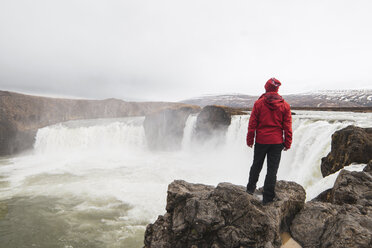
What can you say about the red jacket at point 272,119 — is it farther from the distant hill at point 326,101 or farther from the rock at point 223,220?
the distant hill at point 326,101

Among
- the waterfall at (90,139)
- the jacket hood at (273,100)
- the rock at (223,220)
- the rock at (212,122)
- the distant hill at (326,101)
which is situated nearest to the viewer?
the rock at (223,220)

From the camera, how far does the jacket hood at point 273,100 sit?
164 inches

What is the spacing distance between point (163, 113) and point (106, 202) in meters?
22.6

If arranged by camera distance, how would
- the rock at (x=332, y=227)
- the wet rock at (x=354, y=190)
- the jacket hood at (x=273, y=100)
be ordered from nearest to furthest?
the rock at (x=332, y=227), the jacket hood at (x=273, y=100), the wet rock at (x=354, y=190)

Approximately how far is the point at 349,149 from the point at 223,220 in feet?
26.0

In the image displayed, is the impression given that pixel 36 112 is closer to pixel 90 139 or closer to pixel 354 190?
pixel 90 139

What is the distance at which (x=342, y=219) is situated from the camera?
361cm

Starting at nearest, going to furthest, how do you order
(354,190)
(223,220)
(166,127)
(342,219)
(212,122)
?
(342,219), (223,220), (354,190), (212,122), (166,127)

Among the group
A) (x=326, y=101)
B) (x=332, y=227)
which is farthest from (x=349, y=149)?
(x=326, y=101)

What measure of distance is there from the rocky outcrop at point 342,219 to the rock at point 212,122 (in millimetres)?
19888

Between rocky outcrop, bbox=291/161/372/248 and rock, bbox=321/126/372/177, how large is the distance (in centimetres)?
392

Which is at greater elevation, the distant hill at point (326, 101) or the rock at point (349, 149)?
the distant hill at point (326, 101)

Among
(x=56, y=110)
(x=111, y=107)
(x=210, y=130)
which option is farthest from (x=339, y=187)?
(x=111, y=107)

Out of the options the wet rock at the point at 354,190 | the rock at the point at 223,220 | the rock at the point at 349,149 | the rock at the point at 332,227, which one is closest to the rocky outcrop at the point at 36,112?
→ the rock at the point at 223,220
